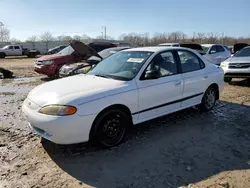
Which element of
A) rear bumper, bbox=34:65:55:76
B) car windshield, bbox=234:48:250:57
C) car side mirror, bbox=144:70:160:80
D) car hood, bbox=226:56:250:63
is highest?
car windshield, bbox=234:48:250:57

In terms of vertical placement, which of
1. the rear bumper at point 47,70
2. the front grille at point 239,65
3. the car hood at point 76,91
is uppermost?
the front grille at point 239,65

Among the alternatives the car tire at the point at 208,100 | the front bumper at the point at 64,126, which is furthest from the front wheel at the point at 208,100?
the front bumper at the point at 64,126

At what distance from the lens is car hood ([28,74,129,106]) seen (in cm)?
381

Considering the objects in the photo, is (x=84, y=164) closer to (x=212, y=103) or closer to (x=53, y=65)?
(x=212, y=103)

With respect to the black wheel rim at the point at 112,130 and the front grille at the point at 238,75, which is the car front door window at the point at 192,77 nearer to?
the black wheel rim at the point at 112,130

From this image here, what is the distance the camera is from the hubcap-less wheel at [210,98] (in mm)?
6057

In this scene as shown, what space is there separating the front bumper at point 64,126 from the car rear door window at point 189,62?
253 cm

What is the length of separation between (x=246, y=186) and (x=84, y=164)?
2150 mm

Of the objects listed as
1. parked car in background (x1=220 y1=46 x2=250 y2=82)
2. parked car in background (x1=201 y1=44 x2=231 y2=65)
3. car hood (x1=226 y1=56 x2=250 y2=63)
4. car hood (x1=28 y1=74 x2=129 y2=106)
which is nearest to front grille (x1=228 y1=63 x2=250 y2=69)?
parked car in background (x1=220 y1=46 x2=250 y2=82)

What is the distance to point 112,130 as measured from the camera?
4.14 metres

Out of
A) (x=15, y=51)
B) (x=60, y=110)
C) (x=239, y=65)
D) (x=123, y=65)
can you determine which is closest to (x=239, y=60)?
(x=239, y=65)

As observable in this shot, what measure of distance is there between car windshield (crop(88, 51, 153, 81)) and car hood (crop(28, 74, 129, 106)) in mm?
224

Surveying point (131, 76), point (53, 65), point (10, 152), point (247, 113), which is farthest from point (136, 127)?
point (53, 65)

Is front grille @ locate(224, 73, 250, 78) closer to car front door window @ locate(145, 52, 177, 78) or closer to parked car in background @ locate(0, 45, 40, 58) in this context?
car front door window @ locate(145, 52, 177, 78)
